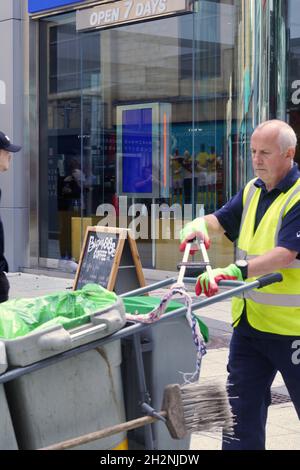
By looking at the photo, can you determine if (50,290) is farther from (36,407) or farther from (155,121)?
(36,407)

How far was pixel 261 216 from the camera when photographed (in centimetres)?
430

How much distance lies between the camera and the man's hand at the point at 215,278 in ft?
12.0

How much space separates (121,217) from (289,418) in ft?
24.0

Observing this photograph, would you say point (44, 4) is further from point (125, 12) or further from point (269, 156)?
point (269, 156)

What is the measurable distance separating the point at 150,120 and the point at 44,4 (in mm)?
2753

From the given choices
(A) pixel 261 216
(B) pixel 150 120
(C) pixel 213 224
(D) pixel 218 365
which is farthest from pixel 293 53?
(A) pixel 261 216

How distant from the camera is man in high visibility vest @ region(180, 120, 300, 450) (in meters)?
4.11

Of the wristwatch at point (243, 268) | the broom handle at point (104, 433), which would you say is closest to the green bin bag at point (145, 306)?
the wristwatch at point (243, 268)

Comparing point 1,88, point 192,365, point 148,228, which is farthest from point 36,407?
point 1,88

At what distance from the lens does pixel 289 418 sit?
19.2 ft

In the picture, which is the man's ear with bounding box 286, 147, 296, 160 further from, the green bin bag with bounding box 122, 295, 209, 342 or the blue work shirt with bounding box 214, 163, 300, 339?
the green bin bag with bounding box 122, 295, 209, 342

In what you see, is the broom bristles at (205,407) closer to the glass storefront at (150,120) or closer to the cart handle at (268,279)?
the cart handle at (268,279)

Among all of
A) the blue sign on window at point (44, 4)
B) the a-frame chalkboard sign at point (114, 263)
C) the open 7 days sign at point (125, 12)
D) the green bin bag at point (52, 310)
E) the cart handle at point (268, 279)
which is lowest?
the a-frame chalkboard sign at point (114, 263)

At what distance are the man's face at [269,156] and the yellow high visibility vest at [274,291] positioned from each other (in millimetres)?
95
